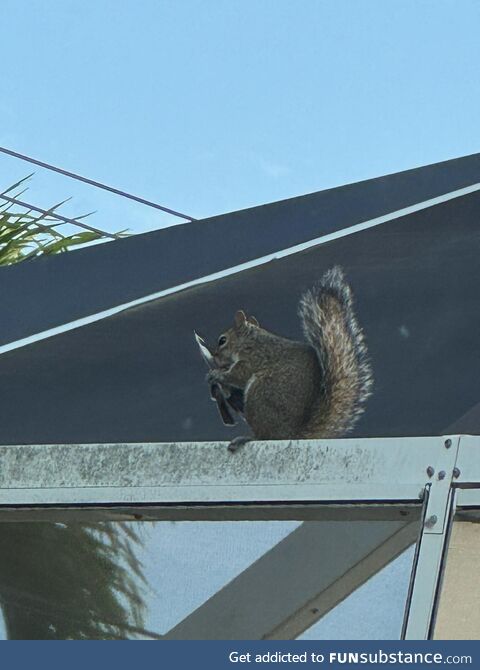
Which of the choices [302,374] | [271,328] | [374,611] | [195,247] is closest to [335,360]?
[302,374]

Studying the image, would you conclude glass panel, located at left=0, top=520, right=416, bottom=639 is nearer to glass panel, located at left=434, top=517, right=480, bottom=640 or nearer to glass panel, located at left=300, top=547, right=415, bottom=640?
glass panel, located at left=300, top=547, right=415, bottom=640

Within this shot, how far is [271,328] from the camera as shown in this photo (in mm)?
6086

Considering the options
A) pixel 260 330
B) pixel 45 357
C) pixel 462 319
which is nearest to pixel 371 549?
pixel 260 330

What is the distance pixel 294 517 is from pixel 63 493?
78cm

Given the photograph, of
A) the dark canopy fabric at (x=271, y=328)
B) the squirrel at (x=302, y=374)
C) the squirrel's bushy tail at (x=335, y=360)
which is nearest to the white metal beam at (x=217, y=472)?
the squirrel at (x=302, y=374)

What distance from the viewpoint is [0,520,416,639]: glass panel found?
141 inches

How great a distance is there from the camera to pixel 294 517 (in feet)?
12.4

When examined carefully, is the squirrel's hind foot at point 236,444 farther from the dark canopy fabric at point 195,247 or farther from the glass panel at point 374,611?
the dark canopy fabric at point 195,247

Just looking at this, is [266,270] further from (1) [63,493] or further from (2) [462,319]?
(1) [63,493]

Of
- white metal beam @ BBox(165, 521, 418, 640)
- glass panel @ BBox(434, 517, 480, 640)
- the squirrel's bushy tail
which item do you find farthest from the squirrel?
glass panel @ BBox(434, 517, 480, 640)

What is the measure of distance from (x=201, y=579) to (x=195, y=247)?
283 cm

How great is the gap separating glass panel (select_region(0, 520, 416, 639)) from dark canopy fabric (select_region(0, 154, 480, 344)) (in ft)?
7.67

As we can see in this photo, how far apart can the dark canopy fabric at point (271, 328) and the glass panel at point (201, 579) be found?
1.86m

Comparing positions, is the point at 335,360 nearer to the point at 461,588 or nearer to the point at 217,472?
the point at 217,472
